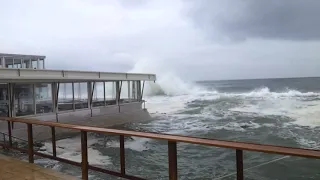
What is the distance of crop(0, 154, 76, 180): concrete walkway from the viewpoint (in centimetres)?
477

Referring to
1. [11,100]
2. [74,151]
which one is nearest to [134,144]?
[74,151]

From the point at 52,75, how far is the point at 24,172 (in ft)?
40.1

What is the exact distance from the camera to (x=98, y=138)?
15523 mm

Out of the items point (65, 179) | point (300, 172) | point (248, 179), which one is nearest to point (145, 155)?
point (248, 179)

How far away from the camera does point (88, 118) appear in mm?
19656

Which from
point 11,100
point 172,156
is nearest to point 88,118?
point 11,100

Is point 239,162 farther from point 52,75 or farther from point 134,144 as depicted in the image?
point 52,75

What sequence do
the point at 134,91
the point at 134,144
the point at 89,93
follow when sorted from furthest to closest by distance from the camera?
the point at 134,91
the point at 89,93
the point at 134,144

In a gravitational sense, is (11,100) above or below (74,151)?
above

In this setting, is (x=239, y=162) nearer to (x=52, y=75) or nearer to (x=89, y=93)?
(x=52, y=75)

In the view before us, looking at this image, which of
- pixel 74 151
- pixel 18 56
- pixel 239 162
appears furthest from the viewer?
pixel 18 56

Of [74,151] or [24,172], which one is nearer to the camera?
[24,172]

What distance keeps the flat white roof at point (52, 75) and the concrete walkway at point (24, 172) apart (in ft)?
31.3

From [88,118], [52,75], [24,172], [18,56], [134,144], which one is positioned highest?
[18,56]
